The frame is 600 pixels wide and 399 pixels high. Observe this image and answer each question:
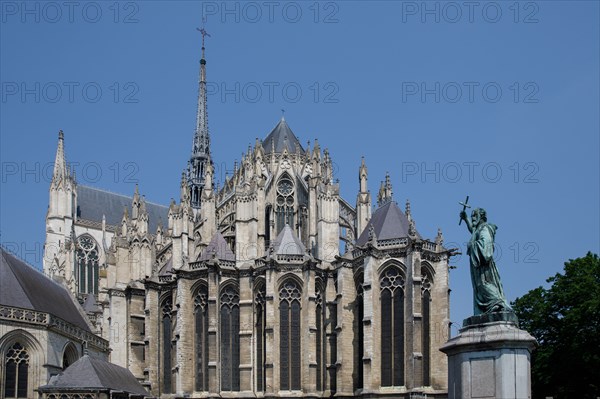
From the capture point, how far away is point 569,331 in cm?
4569

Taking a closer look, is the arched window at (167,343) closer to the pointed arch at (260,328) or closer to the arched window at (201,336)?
the arched window at (201,336)

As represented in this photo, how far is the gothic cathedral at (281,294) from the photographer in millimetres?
47000

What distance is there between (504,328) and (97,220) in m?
70.9

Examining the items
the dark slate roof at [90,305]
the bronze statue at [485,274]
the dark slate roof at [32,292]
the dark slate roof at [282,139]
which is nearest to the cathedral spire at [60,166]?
the dark slate roof at [90,305]

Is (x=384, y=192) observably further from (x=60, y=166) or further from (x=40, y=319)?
(x=60, y=166)

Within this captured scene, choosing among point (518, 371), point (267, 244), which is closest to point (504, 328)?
point (518, 371)

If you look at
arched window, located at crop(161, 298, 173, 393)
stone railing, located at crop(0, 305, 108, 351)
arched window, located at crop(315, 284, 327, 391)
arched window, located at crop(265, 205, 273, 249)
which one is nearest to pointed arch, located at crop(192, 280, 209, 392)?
arched window, located at crop(161, 298, 173, 393)

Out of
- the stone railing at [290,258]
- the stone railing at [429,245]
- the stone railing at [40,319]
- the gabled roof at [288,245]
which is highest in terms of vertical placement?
A: the gabled roof at [288,245]

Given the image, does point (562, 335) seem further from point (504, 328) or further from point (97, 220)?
point (97, 220)

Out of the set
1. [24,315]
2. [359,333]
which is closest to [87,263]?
[359,333]

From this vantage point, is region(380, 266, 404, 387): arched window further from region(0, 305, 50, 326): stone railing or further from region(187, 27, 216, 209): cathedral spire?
region(187, 27, 216, 209): cathedral spire

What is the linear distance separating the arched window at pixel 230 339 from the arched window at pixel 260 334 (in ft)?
3.93

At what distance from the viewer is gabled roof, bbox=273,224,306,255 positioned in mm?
51938

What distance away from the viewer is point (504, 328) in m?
17.9
